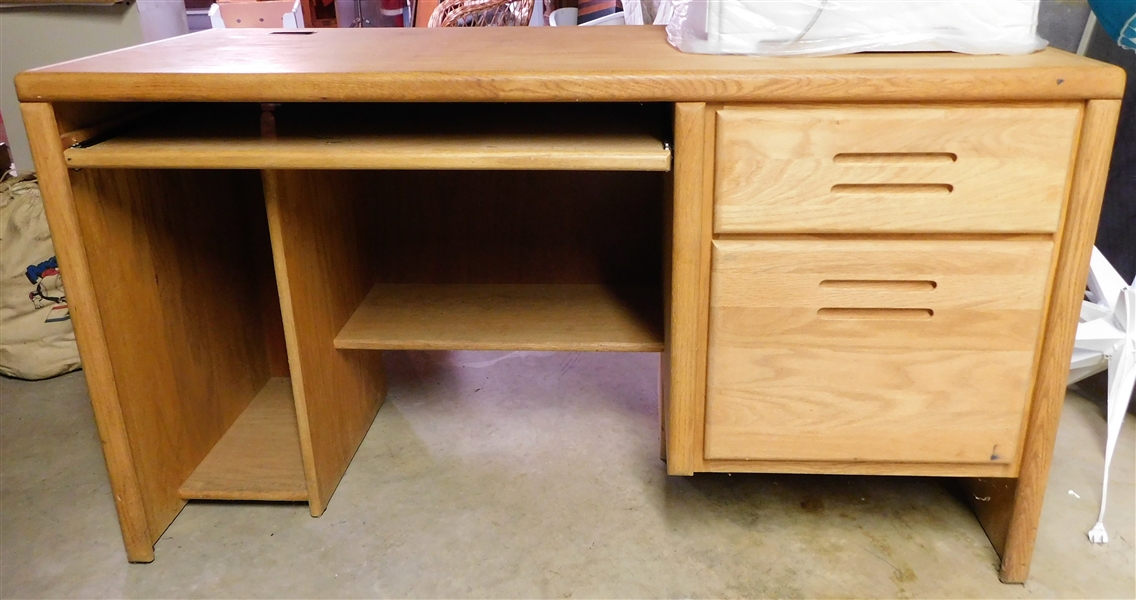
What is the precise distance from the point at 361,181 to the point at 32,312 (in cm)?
83

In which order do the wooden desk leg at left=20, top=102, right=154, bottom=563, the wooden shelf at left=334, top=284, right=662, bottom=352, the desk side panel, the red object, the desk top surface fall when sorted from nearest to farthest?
the desk top surface → the wooden desk leg at left=20, top=102, right=154, bottom=563 → the desk side panel → the wooden shelf at left=334, top=284, right=662, bottom=352 → the red object

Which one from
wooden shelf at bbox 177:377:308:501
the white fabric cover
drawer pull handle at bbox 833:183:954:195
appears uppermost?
the white fabric cover

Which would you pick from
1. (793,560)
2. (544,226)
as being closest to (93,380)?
(544,226)

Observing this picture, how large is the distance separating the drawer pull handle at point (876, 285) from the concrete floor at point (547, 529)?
42cm

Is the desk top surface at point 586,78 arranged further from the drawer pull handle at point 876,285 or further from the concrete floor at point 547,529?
the concrete floor at point 547,529

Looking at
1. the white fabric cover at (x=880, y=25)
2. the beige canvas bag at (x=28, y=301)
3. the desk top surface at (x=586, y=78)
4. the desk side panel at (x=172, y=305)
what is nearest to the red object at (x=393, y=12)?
the beige canvas bag at (x=28, y=301)

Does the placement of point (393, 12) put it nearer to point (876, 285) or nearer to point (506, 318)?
point (506, 318)

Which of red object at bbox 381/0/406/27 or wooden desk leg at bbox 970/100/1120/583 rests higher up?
red object at bbox 381/0/406/27

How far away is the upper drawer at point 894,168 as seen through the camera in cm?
90

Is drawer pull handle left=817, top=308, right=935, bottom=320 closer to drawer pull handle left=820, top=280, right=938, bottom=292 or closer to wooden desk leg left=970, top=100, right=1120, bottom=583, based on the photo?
drawer pull handle left=820, top=280, right=938, bottom=292

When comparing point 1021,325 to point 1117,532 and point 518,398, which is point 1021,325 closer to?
point 1117,532

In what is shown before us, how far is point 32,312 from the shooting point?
67.7 inches

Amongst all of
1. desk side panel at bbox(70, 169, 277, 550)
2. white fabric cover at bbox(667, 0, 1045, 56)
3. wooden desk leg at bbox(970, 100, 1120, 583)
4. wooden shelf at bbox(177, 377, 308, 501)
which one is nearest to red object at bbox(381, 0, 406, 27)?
desk side panel at bbox(70, 169, 277, 550)

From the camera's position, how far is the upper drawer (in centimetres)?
90
